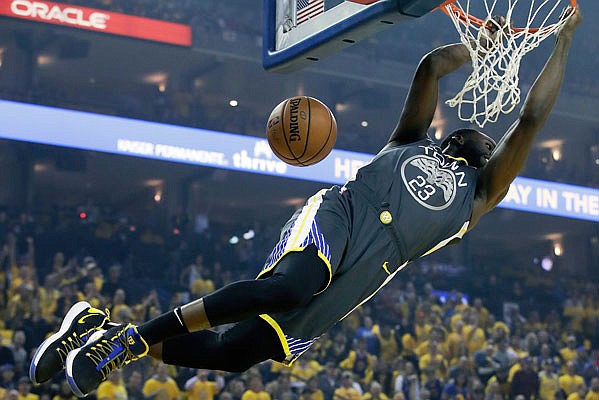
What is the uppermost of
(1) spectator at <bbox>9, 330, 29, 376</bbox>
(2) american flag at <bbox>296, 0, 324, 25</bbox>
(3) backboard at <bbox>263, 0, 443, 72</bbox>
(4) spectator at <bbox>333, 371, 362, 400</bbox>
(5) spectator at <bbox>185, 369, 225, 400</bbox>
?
(2) american flag at <bbox>296, 0, 324, 25</bbox>

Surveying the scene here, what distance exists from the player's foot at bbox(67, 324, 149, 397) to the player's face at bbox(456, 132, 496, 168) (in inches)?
74.9

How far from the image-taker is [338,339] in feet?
40.8

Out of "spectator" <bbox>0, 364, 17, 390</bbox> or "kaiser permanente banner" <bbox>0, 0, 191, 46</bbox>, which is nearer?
"spectator" <bbox>0, 364, 17, 390</bbox>

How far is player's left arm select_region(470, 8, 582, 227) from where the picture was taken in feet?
14.2

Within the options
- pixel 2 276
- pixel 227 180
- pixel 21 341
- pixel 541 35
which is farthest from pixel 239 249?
pixel 541 35

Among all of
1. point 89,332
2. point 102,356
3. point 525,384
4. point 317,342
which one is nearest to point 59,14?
point 317,342

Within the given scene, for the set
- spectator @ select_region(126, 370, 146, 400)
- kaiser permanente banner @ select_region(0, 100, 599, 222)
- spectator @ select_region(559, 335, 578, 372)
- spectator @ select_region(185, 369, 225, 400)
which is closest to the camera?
spectator @ select_region(126, 370, 146, 400)

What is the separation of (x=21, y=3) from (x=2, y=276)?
5602 millimetres

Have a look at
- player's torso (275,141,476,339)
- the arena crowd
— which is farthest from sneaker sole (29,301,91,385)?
the arena crowd

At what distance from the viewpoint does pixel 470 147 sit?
4605 mm

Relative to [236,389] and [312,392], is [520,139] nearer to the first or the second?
[236,389]

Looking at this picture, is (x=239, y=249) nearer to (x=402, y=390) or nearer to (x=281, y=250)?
(x=402, y=390)

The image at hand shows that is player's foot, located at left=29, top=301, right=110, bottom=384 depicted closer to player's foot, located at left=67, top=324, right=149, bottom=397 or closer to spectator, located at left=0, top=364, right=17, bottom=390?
player's foot, located at left=67, top=324, right=149, bottom=397

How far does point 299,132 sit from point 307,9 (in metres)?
0.72
